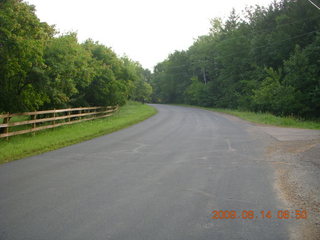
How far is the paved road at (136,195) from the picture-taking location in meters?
4.33

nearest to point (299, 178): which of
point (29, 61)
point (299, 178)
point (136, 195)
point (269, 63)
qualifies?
point (299, 178)

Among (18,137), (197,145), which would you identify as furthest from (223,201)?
(18,137)

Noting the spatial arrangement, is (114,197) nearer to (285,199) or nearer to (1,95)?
(285,199)

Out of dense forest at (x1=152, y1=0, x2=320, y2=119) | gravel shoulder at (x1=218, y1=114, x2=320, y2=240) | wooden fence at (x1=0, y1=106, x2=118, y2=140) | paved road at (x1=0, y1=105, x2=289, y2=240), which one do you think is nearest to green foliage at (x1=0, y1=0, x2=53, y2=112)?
wooden fence at (x1=0, y1=106, x2=118, y2=140)

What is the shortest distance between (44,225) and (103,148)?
24.5 ft

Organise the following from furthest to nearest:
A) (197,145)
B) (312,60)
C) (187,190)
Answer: (312,60) < (197,145) < (187,190)

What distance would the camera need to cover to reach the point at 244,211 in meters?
5.07

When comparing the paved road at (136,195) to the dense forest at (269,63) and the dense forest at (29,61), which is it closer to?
the dense forest at (29,61)

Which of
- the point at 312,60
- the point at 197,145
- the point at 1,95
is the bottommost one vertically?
the point at 197,145
